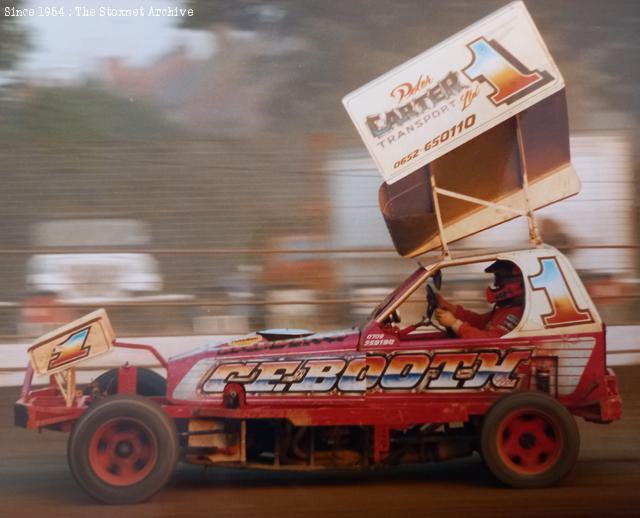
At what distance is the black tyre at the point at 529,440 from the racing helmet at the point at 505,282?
0.76 meters

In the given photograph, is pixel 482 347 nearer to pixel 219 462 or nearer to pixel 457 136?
pixel 457 136

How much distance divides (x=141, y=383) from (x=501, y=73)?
329 cm

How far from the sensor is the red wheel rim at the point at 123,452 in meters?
6.21

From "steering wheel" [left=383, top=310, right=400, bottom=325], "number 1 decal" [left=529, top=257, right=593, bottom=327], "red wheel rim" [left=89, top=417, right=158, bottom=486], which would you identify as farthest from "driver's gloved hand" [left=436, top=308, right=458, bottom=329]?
"red wheel rim" [left=89, top=417, right=158, bottom=486]

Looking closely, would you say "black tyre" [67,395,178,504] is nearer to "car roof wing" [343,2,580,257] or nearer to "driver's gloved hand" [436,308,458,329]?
"driver's gloved hand" [436,308,458,329]

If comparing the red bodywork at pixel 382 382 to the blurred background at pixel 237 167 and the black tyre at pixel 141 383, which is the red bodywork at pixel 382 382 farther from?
the blurred background at pixel 237 167

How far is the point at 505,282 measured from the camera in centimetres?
686

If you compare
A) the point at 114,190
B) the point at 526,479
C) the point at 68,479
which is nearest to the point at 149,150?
the point at 114,190

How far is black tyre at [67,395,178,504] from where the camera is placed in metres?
6.14

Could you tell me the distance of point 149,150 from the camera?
11.2m

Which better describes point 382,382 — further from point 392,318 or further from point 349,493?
point 349,493

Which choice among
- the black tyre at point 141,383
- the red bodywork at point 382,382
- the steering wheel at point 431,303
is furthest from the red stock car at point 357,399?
the steering wheel at point 431,303

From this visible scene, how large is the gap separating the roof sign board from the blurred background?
4.67 metres

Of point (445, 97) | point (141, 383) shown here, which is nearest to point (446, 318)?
point (445, 97)
